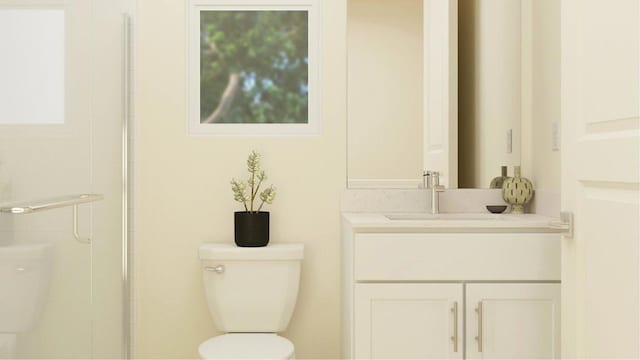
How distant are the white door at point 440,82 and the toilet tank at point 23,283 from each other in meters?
1.49

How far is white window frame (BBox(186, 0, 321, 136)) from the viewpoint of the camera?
2498 millimetres

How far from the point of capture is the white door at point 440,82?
7.98 feet

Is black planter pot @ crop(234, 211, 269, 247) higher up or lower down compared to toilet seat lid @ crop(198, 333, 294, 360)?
higher up

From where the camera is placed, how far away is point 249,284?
7.48 ft

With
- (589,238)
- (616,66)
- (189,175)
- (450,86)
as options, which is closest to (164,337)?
(189,175)

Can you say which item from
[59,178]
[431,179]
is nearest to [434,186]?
[431,179]

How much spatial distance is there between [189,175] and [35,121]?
1.01 metres

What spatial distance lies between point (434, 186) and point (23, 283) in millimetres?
1489

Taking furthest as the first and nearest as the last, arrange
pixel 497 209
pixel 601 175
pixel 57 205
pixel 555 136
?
pixel 497 209 → pixel 555 136 → pixel 57 205 → pixel 601 175

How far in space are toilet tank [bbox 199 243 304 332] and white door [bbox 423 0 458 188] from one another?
72cm

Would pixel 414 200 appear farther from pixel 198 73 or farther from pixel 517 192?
pixel 198 73

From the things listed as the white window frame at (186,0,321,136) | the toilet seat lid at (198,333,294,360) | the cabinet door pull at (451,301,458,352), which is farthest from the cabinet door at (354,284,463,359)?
the white window frame at (186,0,321,136)

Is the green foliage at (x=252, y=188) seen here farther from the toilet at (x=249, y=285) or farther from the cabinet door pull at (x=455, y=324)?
the cabinet door pull at (x=455, y=324)

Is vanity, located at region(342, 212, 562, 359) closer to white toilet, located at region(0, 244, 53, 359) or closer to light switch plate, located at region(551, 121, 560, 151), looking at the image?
light switch plate, located at region(551, 121, 560, 151)
